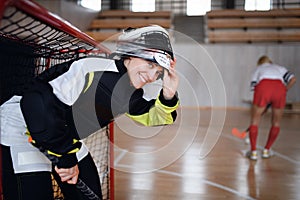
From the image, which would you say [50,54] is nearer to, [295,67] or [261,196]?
[261,196]

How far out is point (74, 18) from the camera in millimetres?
8758

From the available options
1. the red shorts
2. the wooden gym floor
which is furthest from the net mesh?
the red shorts

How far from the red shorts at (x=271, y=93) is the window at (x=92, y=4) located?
733 cm

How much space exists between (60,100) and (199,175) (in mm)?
2285

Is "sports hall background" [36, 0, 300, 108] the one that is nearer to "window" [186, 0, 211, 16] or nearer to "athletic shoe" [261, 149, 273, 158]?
"window" [186, 0, 211, 16]

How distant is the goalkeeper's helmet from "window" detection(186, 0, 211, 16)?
418 inches

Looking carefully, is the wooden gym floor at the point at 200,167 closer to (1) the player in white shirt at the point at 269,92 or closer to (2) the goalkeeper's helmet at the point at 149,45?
(1) the player in white shirt at the point at 269,92

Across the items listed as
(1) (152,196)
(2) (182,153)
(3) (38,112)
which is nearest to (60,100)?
(3) (38,112)

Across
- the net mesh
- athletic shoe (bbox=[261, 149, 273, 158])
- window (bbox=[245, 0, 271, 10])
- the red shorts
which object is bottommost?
athletic shoe (bbox=[261, 149, 273, 158])

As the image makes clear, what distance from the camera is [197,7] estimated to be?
11.4 m

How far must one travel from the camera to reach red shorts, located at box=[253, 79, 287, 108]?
370cm

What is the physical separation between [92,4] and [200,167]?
867 centimetres

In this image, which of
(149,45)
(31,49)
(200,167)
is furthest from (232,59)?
(149,45)

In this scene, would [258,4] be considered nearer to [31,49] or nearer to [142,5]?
[142,5]
